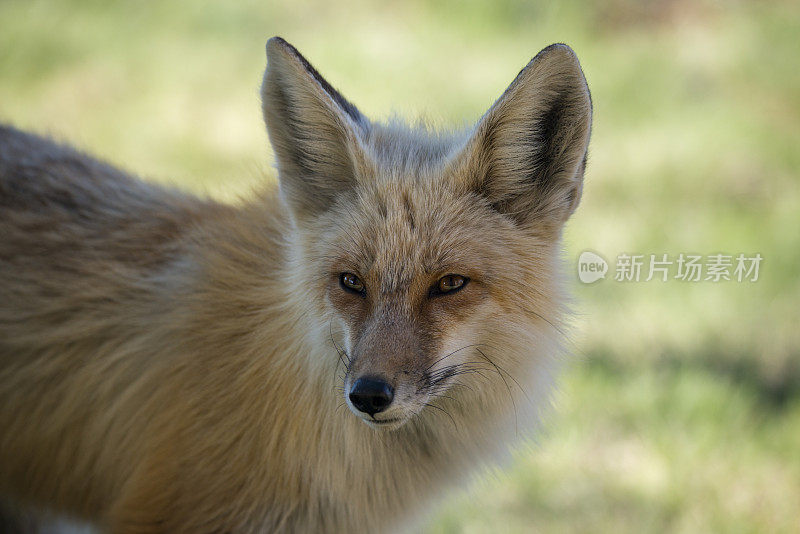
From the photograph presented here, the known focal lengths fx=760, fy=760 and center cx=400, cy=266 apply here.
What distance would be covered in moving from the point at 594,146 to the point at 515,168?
586cm

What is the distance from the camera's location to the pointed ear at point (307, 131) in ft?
9.50

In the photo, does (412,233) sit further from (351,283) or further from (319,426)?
(319,426)

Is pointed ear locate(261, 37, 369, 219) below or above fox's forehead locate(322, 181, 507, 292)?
above

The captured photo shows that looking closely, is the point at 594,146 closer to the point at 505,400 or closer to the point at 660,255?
the point at 660,255

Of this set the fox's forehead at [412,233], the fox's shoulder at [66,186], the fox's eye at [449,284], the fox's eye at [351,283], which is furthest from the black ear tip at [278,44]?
the fox's shoulder at [66,186]

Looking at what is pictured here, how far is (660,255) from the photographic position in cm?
673

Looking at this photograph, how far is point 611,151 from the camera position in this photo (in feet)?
27.7

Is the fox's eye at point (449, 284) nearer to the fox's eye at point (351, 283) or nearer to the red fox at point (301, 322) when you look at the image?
the red fox at point (301, 322)

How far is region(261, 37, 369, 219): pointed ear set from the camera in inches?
114

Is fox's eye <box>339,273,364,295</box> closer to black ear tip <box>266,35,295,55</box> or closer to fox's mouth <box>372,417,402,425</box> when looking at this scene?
fox's mouth <box>372,417,402,425</box>

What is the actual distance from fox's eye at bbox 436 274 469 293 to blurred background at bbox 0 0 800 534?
0.72m

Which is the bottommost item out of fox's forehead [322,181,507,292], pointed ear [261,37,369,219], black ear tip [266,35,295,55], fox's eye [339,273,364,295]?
fox's eye [339,273,364,295]

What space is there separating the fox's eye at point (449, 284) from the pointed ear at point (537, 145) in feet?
1.38

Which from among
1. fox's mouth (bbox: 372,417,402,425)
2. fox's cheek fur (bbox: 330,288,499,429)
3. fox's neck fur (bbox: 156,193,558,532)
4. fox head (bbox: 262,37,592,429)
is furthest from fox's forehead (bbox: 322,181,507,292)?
fox's mouth (bbox: 372,417,402,425)
